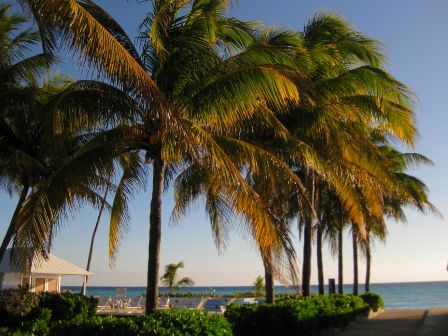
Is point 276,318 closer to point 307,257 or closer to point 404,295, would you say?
point 307,257

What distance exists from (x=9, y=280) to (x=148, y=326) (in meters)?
15.3

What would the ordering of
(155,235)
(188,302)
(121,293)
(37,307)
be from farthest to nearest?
(121,293)
(188,302)
(37,307)
(155,235)

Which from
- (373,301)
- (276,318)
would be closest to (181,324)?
(276,318)

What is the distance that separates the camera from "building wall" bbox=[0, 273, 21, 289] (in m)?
21.1

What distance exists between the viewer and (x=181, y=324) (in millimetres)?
8289

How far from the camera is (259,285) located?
45.7 m

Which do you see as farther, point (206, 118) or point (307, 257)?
point (307, 257)

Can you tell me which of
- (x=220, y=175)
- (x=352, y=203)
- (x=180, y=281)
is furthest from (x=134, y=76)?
(x=180, y=281)

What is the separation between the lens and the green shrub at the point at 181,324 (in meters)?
7.85

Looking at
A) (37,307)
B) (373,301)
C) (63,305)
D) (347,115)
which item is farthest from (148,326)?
(373,301)

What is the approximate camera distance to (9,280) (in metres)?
21.3

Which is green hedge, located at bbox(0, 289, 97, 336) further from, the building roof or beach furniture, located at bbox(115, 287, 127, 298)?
beach furniture, located at bbox(115, 287, 127, 298)

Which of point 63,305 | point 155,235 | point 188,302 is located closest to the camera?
point 155,235

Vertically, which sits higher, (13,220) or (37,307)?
(13,220)
